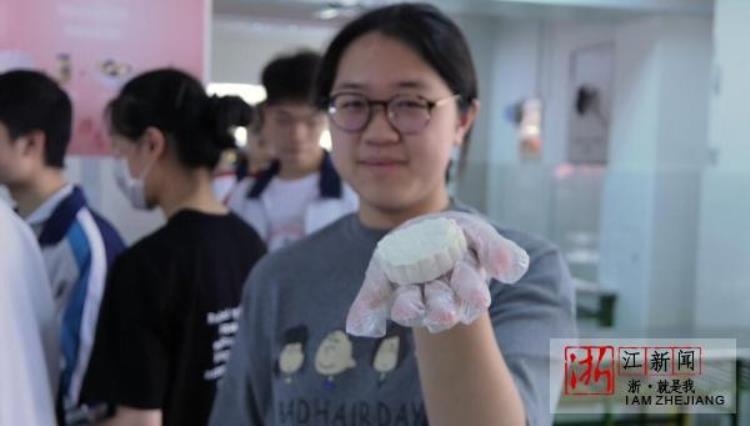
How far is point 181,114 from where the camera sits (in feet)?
5.01

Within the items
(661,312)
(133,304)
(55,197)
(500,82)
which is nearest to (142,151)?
(55,197)

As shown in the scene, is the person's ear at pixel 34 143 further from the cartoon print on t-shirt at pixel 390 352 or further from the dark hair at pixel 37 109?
the cartoon print on t-shirt at pixel 390 352

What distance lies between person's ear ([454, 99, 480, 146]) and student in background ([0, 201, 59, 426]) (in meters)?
0.62

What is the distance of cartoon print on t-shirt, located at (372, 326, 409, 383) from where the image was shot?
0.85 metres

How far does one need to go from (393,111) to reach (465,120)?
117 mm

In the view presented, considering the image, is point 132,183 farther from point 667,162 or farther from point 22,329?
point 667,162

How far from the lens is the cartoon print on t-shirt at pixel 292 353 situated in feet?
2.97

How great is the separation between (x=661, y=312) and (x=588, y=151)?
1208 millimetres

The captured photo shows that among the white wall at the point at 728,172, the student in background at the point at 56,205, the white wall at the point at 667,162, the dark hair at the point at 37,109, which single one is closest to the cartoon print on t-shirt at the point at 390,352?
the student in background at the point at 56,205

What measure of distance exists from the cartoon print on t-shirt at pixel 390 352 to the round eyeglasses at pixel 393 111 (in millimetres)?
237

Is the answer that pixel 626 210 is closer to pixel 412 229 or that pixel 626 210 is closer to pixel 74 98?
pixel 74 98

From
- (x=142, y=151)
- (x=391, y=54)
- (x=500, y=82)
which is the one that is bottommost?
(x=142, y=151)

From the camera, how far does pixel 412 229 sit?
0.65 metres

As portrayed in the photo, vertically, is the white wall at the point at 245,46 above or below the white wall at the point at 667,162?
above
